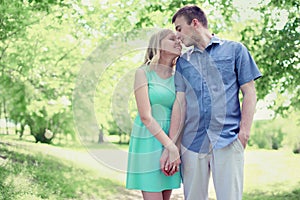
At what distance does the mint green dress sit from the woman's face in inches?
4.5

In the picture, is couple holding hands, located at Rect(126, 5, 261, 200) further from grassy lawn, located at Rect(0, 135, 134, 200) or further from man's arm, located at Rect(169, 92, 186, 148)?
grassy lawn, located at Rect(0, 135, 134, 200)

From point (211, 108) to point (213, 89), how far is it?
3.6 inches

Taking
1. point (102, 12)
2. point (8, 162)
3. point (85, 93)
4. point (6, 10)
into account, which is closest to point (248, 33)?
point (102, 12)

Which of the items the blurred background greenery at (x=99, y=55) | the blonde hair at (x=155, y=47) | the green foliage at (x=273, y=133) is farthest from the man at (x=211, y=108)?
the green foliage at (x=273, y=133)

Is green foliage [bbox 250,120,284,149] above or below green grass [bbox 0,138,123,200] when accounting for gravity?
above

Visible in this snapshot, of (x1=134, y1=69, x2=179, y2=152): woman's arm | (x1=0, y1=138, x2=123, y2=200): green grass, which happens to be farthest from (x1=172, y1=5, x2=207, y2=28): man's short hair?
(x1=0, y1=138, x2=123, y2=200): green grass

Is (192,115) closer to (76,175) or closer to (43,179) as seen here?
(43,179)

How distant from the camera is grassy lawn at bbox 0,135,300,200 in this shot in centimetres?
620

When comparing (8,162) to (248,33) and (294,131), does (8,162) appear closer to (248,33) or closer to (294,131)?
(248,33)

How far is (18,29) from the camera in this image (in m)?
5.94

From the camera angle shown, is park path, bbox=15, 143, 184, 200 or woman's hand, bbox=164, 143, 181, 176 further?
park path, bbox=15, 143, 184, 200

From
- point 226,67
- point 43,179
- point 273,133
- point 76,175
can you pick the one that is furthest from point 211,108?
point 273,133

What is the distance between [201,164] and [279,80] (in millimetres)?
3143

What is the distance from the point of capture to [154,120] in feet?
7.15
